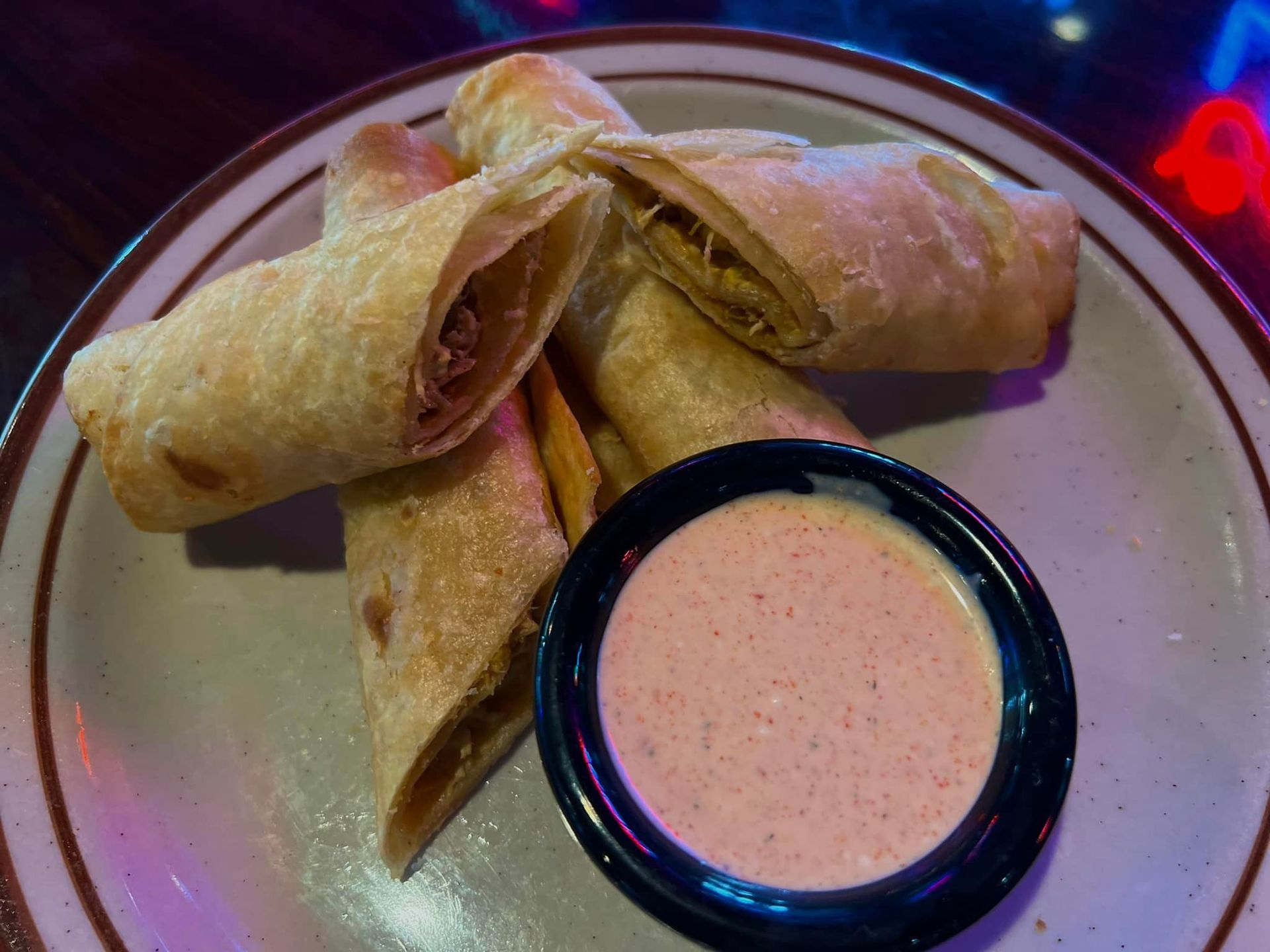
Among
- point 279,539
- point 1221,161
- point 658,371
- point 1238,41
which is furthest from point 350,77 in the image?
point 1238,41

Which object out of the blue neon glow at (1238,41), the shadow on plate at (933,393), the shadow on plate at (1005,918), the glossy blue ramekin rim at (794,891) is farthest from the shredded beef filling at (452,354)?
the blue neon glow at (1238,41)

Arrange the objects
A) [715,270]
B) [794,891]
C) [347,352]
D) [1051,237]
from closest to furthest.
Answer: [794,891] < [347,352] < [715,270] < [1051,237]

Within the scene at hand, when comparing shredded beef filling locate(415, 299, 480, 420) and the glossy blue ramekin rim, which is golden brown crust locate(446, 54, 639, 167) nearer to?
shredded beef filling locate(415, 299, 480, 420)

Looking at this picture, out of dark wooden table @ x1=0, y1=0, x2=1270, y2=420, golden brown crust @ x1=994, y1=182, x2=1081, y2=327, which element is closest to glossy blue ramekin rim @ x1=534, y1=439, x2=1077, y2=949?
golden brown crust @ x1=994, y1=182, x2=1081, y2=327

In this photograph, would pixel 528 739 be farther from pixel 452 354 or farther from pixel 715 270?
pixel 715 270

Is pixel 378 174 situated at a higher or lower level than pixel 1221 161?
higher

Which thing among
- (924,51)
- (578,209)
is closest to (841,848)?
(578,209)

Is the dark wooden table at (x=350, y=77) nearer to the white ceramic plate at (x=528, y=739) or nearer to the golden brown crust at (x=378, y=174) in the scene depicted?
the white ceramic plate at (x=528, y=739)
